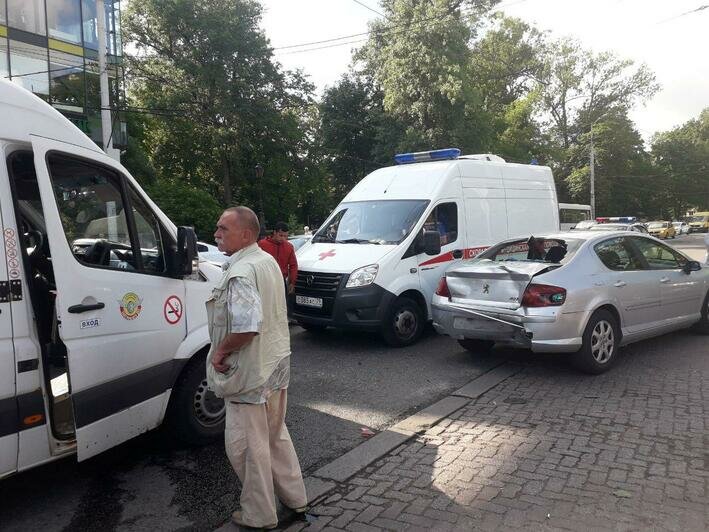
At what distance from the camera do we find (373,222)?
8250 millimetres

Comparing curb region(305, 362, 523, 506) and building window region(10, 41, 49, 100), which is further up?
building window region(10, 41, 49, 100)

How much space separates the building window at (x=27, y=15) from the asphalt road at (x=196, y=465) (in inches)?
889

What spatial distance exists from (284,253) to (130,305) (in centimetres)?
396

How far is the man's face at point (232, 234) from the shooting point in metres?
3.03

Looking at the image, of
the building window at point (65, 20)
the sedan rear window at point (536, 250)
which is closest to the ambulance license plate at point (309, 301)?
the sedan rear window at point (536, 250)

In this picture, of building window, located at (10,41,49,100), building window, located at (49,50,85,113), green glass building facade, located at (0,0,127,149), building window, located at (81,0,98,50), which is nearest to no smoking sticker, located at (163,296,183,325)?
green glass building facade, located at (0,0,127,149)

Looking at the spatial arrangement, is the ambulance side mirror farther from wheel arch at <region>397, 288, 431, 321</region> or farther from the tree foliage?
the tree foliage

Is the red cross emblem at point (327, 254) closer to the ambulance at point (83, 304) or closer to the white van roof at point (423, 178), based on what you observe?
the white van roof at point (423, 178)

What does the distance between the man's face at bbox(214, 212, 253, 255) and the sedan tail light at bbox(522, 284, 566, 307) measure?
3.64 meters

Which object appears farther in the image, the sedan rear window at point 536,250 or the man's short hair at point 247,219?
the sedan rear window at point 536,250

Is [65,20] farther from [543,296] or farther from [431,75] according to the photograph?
[543,296]

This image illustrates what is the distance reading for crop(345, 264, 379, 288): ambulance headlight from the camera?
7.23 metres

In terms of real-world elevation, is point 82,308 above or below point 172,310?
above

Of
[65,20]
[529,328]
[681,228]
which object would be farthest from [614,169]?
[529,328]
